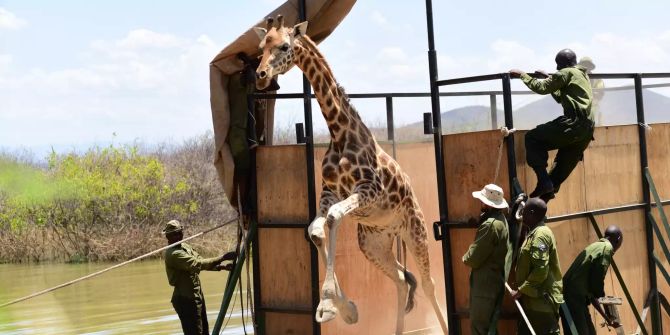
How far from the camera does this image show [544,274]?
791 centimetres

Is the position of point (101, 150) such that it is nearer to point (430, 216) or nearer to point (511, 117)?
point (430, 216)

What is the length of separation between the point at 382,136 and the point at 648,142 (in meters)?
3.15

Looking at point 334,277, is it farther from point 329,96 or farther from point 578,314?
point 578,314

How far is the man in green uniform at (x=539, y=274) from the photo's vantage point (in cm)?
790

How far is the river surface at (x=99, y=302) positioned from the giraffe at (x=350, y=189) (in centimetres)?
482

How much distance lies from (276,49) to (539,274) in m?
2.81

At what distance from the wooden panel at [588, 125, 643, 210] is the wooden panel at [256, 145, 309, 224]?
2.54m

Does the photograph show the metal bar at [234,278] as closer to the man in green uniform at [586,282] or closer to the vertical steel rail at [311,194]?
the vertical steel rail at [311,194]

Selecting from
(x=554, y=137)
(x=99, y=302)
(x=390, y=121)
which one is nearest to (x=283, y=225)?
(x=390, y=121)

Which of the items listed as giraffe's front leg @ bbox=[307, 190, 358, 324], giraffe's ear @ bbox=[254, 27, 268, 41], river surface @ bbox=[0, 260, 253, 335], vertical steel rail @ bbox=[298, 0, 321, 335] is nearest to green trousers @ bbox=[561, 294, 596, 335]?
giraffe's front leg @ bbox=[307, 190, 358, 324]

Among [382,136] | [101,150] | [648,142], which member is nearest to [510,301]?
[648,142]

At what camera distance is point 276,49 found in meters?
8.76

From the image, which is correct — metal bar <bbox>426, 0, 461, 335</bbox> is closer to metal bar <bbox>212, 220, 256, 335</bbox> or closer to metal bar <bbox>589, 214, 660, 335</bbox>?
metal bar <bbox>589, 214, 660, 335</bbox>

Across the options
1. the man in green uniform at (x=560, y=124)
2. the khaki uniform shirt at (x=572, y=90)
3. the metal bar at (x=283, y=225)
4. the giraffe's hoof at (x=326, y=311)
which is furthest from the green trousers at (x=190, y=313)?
the khaki uniform shirt at (x=572, y=90)
